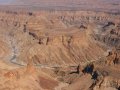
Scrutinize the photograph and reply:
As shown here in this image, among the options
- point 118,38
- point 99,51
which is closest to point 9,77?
point 99,51

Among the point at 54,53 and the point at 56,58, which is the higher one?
the point at 54,53

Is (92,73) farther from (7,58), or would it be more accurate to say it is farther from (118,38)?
(118,38)

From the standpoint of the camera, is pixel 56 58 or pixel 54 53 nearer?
pixel 56 58

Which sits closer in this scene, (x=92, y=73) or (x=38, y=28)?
(x=92, y=73)

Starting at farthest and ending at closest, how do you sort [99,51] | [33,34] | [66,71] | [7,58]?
[33,34], [99,51], [7,58], [66,71]

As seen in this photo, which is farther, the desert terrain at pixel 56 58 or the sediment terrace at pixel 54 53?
the sediment terrace at pixel 54 53

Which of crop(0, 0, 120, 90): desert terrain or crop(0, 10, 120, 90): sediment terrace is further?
crop(0, 10, 120, 90): sediment terrace

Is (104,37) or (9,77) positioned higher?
(9,77)

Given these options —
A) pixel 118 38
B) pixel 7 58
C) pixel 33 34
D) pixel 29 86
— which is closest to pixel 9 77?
pixel 29 86

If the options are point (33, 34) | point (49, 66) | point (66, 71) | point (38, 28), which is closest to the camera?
point (66, 71)

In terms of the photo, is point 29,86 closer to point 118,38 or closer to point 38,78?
point 38,78
